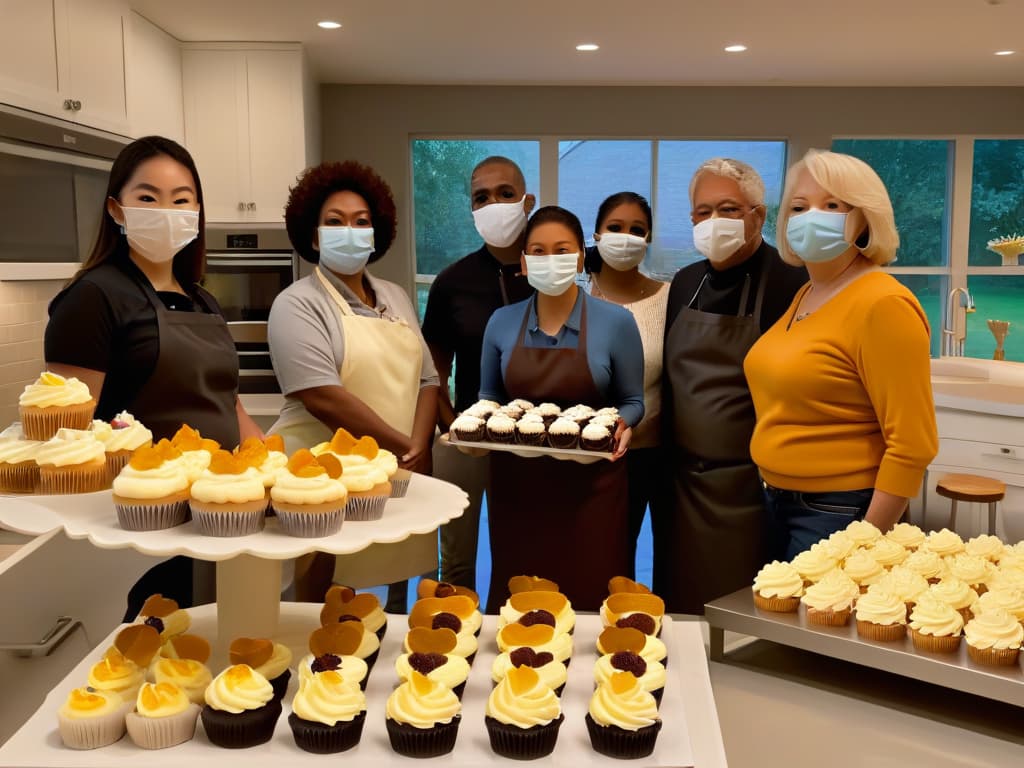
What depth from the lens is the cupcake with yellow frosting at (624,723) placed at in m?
1.10

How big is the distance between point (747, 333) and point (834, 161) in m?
0.51

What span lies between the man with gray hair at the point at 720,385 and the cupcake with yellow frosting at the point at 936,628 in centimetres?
97

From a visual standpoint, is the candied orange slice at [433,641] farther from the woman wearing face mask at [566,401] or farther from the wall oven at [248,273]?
the wall oven at [248,273]

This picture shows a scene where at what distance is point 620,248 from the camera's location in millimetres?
2637

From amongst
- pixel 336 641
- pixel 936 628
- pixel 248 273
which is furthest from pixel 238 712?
pixel 248 273

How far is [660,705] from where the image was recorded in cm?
124

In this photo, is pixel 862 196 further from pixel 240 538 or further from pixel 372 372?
pixel 240 538

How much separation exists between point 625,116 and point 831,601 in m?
5.57

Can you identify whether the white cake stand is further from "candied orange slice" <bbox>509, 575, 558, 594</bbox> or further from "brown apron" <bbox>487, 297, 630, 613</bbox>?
"brown apron" <bbox>487, 297, 630, 613</bbox>

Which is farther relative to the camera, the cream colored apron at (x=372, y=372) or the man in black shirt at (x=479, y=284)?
the man in black shirt at (x=479, y=284)

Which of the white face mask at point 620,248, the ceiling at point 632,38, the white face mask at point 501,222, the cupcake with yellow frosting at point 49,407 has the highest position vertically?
the ceiling at point 632,38

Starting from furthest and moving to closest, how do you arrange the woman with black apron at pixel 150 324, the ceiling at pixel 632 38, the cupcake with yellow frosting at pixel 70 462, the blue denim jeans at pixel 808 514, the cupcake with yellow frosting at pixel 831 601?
the ceiling at pixel 632 38 < the blue denim jeans at pixel 808 514 < the woman with black apron at pixel 150 324 < the cupcake with yellow frosting at pixel 831 601 < the cupcake with yellow frosting at pixel 70 462

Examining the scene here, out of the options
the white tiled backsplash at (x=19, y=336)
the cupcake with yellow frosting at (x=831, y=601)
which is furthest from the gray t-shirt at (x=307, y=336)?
the white tiled backsplash at (x=19, y=336)

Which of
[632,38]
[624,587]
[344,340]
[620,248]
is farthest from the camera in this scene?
[632,38]
